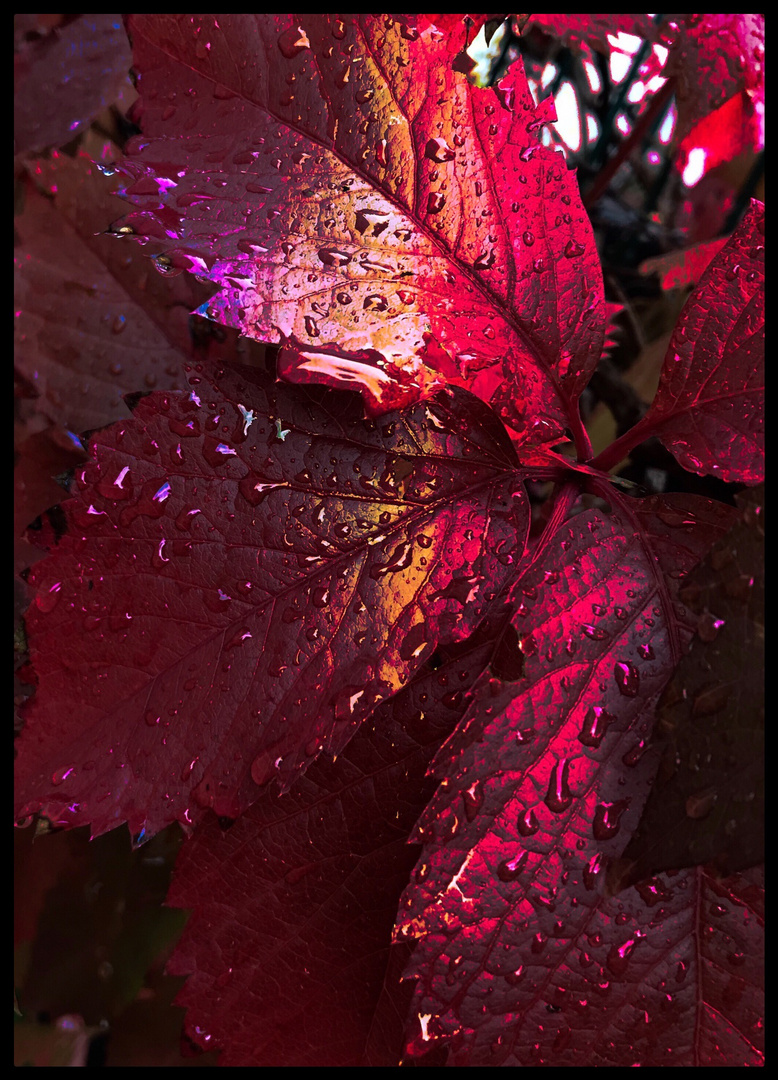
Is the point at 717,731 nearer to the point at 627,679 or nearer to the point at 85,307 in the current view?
the point at 627,679

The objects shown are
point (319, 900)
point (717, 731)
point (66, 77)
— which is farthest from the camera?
point (66, 77)

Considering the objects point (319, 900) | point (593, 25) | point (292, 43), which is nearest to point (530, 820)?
point (319, 900)

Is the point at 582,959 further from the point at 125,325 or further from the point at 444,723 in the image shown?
the point at 125,325

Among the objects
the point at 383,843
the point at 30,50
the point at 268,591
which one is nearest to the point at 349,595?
the point at 268,591

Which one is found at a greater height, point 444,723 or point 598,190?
point 598,190
